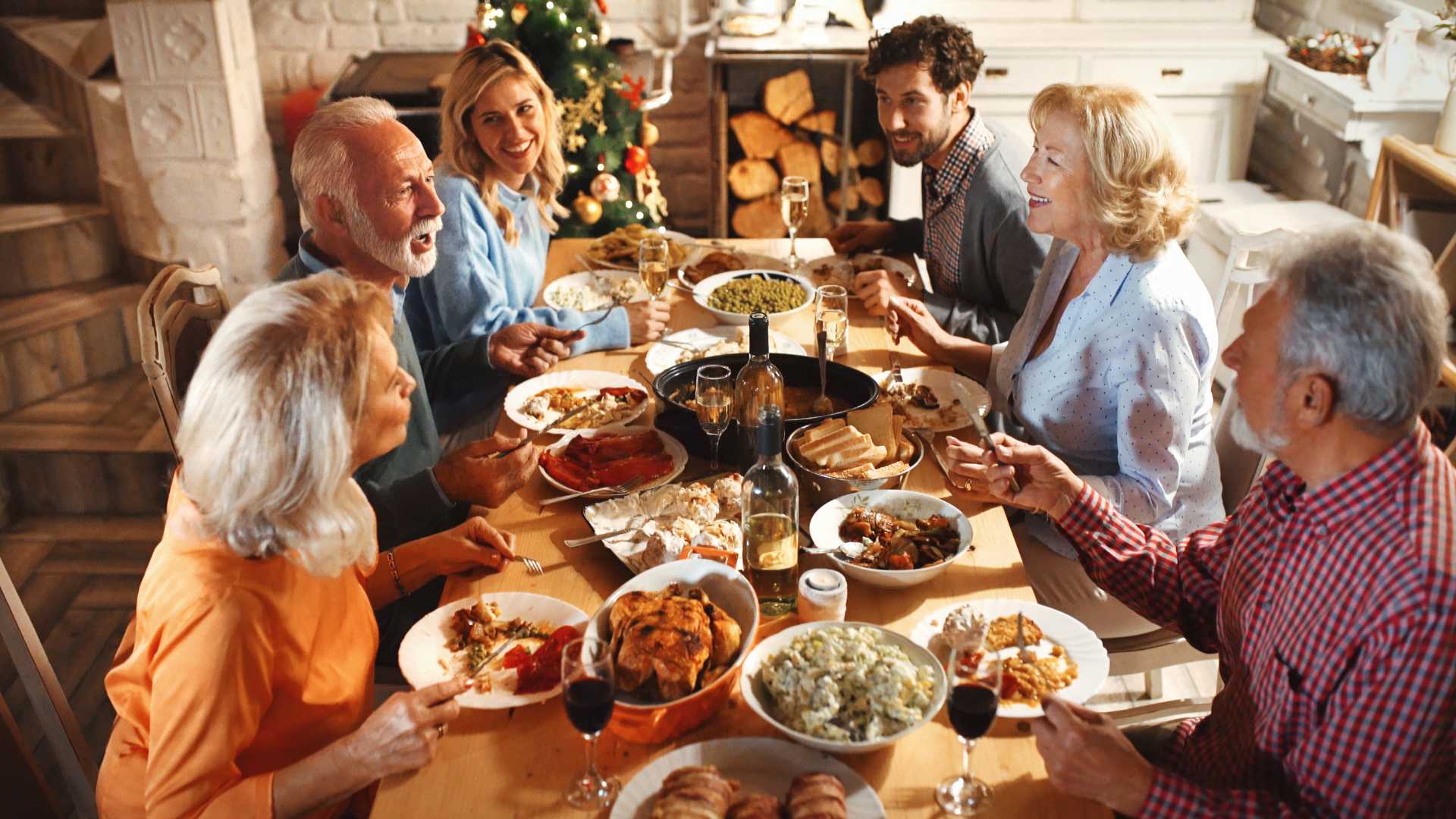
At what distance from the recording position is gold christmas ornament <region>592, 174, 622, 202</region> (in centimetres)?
411

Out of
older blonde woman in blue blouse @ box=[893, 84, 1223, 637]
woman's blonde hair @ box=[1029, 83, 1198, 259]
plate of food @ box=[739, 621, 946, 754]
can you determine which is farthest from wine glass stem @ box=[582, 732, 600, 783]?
woman's blonde hair @ box=[1029, 83, 1198, 259]

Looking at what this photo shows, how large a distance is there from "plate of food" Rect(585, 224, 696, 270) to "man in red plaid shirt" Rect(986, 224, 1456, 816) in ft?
6.24

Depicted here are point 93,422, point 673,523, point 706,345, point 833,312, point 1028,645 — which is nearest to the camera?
point 1028,645

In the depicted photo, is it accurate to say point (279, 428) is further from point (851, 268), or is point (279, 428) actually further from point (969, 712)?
point (851, 268)

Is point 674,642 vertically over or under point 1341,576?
under

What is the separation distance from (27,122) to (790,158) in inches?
122

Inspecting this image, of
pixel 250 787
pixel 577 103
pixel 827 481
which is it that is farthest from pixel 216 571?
pixel 577 103

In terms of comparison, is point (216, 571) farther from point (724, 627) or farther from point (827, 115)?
point (827, 115)

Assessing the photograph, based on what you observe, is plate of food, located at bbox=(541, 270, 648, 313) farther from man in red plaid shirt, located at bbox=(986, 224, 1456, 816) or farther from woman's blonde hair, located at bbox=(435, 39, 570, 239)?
man in red plaid shirt, located at bbox=(986, 224, 1456, 816)

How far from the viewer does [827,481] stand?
186 centimetres

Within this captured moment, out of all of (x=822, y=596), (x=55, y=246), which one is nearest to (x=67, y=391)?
(x=55, y=246)

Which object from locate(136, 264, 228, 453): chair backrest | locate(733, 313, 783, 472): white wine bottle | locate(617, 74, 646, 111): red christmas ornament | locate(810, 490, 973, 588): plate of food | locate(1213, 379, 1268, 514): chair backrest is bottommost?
locate(1213, 379, 1268, 514): chair backrest

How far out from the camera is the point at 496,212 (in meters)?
2.94

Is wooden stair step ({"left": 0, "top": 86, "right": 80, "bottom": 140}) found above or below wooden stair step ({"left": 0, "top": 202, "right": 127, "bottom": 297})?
above
